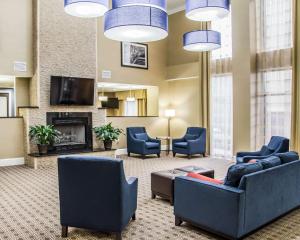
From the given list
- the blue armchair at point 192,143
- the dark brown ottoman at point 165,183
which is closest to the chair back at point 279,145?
the dark brown ottoman at point 165,183

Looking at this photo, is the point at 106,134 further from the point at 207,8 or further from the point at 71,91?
the point at 207,8

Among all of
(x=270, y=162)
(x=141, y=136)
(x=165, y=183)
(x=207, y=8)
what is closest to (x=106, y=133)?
(x=141, y=136)

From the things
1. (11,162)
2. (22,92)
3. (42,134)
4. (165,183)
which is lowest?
(11,162)

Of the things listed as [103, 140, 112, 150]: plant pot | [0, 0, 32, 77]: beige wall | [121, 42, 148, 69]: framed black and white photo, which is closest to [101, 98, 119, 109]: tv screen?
[121, 42, 148, 69]: framed black and white photo

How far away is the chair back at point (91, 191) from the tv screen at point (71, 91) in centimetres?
538

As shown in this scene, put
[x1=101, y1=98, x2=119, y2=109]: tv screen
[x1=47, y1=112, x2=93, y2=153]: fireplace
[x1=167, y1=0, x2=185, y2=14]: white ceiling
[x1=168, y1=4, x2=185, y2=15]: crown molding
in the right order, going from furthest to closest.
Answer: [x1=101, y1=98, x2=119, y2=109]: tv screen, [x1=168, y1=4, x2=185, y2=15]: crown molding, [x1=167, y1=0, x2=185, y2=14]: white ceiling, [x1=47, y1=112, x2=93, y2=153]: fireplace

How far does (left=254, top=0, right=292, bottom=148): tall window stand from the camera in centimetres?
779

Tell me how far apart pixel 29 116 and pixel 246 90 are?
19.7ft

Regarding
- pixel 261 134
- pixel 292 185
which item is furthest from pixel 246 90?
pixel 292 185

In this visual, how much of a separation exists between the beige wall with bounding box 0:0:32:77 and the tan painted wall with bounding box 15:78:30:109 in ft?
1.42

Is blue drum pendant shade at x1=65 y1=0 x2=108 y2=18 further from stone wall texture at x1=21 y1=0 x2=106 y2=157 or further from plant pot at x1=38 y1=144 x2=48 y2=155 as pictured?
plant pot at x1=38 y1=144 x2=48 y2=155

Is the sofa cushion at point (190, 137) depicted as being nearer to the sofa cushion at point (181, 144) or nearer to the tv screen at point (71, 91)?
the sofa cushion at point (181, 144)

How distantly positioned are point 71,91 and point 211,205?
→ 20.5 ft

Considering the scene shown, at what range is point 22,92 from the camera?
28.2 feet
